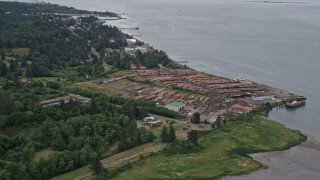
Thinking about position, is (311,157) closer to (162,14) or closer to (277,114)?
(277,114)

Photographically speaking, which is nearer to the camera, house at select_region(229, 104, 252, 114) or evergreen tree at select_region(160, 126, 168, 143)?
evergreen tree at select_region(160, 126, 168, 143)

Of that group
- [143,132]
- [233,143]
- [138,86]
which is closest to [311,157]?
[233,143]

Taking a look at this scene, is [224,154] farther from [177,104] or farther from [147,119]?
[177,104]

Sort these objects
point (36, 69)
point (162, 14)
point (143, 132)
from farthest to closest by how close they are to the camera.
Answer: point (162, 14)
point (36, 69)
point (143, 132)

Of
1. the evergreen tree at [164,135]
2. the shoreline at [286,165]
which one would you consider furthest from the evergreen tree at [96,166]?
the shoreline at [286,165]

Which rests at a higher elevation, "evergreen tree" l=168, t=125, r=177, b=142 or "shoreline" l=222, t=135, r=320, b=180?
"evergreen tree" l=168, t=125, r=177, b=142

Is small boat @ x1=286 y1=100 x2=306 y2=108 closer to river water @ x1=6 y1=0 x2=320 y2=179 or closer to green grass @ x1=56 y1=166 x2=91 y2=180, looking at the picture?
river water @ x1=6 y1=0 x2=320 y2=179

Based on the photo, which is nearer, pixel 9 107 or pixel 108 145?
pixel 108 145


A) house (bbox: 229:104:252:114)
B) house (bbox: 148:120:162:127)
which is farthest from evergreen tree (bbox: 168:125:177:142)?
house (bbox: 229:104:252:114)

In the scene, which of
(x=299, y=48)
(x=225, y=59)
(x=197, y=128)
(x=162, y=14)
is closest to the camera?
(x=197, y=128)
